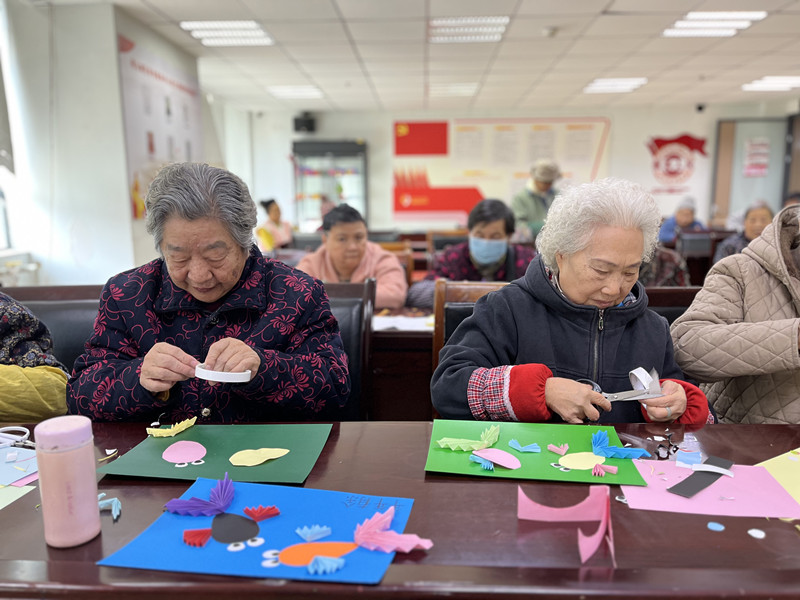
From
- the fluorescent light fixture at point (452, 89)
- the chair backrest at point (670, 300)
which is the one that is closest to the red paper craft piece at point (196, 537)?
the chair backrest at point (670, 300)

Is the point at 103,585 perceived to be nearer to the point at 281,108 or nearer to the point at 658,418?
the point at 658,418

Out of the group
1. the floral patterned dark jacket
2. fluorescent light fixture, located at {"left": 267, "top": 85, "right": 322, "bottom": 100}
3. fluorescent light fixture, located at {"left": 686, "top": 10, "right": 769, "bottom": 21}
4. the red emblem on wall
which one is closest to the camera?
the floral patterned dark jacket

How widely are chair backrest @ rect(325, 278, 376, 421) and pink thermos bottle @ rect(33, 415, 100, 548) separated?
922mm

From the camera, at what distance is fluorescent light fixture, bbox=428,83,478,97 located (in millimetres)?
8055

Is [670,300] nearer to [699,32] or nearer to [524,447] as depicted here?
[524,447]

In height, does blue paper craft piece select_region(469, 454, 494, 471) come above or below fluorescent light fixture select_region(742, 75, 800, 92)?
below

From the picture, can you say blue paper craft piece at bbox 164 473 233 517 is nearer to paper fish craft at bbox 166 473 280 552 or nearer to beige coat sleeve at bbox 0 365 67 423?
paper fish craft at bbox 166 473 280 552

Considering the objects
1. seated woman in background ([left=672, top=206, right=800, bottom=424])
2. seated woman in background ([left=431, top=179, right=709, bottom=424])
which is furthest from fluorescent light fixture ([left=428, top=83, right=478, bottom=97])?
seated woman in background ([left=431, top=179, right=709, bottom=424])

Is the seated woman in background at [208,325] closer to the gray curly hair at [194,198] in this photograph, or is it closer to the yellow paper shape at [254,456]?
the gray curly hair at [194,198]

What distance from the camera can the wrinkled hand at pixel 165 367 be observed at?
3.59 ft

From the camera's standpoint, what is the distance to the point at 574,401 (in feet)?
3.64

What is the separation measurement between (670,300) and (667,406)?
0.62 meters

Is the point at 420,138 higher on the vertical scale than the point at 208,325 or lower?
higher

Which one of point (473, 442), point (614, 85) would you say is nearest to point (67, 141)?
point (473, 442)
